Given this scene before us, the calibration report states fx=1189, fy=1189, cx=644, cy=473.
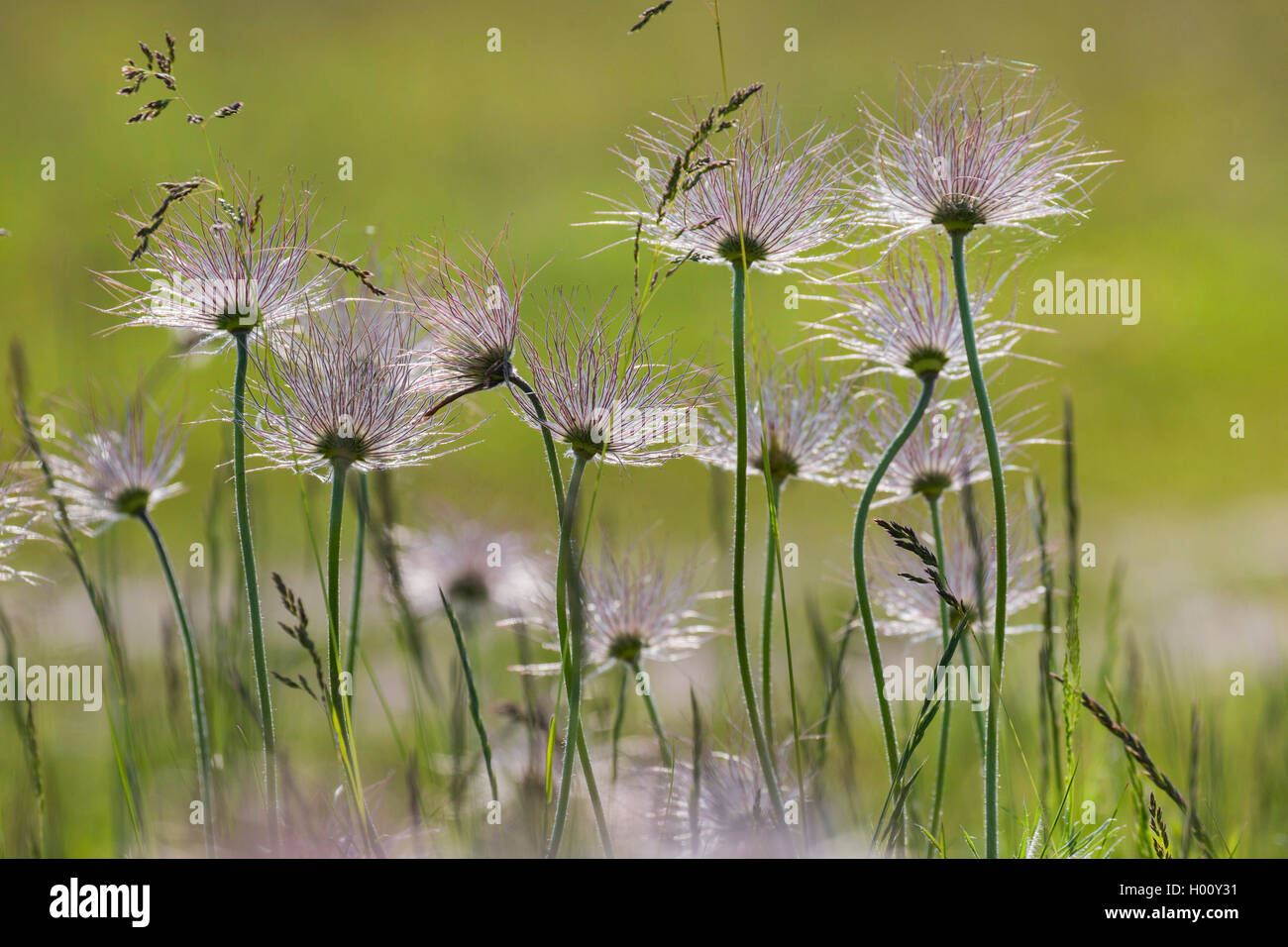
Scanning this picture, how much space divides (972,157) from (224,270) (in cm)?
119

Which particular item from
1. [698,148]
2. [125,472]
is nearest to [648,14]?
[698,148]

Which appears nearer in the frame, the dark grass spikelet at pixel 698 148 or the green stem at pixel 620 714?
the dark grass spikelet at pixel 698 148

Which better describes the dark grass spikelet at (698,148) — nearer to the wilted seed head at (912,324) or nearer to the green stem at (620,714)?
the wilted seed head at (912,324)

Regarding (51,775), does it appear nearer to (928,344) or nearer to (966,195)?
(928,344)

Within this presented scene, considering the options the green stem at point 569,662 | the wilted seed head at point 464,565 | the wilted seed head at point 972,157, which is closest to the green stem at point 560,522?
the green stem at point 569,662

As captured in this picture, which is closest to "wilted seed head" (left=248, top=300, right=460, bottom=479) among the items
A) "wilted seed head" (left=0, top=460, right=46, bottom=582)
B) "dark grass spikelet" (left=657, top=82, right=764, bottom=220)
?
"wilted seed head" (left=0, top=460, right=46, bottom=582)

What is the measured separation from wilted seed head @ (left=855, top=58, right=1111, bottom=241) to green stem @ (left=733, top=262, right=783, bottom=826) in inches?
13.3

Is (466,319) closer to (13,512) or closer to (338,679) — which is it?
(338,679)

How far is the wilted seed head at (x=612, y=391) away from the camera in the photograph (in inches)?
69.4

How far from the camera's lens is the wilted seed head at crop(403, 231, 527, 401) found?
177 cm

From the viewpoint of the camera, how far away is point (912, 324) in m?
2.01

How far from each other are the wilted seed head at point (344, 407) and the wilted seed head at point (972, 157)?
763mm
